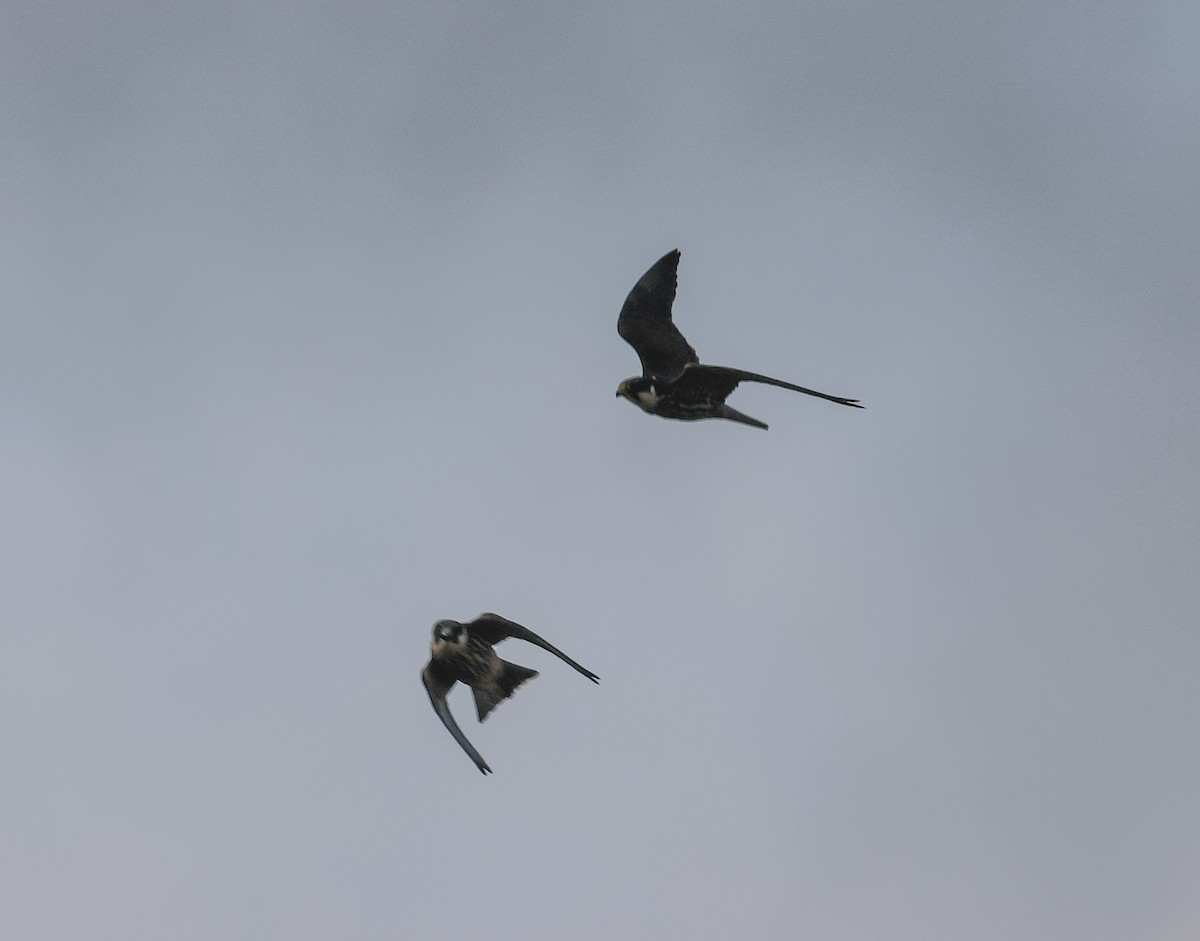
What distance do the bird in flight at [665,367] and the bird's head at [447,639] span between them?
5.55 metres

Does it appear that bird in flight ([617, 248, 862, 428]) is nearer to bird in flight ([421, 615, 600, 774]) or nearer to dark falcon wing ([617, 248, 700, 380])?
dark falcon wing ([617, 248, 700, 380])

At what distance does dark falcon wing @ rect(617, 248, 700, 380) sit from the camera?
82.6 feet

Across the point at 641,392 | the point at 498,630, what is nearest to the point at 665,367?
the point at 641,392

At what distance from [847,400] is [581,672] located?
19.8ft

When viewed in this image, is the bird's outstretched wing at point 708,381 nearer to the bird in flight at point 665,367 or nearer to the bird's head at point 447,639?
the bird in flight at point 665,367

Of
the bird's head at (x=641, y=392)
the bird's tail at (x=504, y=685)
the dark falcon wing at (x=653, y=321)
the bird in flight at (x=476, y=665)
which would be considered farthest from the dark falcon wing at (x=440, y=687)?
the dark falcon wing at (x=653, y=321)

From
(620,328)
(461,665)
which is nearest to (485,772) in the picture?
(461,665)

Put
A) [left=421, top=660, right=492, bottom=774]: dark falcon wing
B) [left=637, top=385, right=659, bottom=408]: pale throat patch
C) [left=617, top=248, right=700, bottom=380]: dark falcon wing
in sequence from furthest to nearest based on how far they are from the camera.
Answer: [left=617, top=248, right=700, bottom=380]: dark falcon wing, [left=637, top=385, right=659, bottom=408]: pale throat patch, [left=421, top=660, right=492, bottom=774]: dark falcon wing

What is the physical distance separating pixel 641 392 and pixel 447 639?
597 centimetres

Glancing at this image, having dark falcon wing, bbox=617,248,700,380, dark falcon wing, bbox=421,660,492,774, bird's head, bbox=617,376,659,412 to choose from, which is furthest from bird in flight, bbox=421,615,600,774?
dark falcon wing, bbox=617,248,700,380

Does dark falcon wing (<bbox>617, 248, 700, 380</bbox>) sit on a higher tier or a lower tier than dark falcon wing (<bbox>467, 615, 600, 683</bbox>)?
higher

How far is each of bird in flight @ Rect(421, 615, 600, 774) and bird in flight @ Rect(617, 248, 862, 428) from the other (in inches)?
204

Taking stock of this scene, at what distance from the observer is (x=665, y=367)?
25.0 m

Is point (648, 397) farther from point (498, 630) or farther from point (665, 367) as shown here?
point (498, 630)
